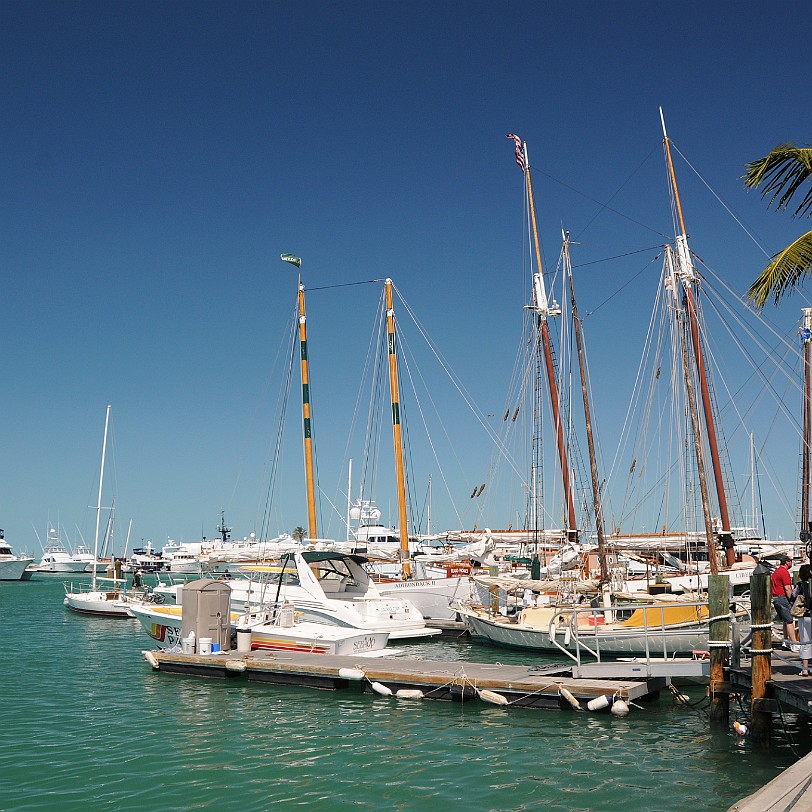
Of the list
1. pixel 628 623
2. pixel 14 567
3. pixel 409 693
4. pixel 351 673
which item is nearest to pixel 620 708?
pixel 409 693

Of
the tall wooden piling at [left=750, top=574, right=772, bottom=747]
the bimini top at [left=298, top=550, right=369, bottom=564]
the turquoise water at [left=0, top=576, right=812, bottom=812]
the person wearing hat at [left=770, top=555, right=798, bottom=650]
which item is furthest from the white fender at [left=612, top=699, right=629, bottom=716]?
the bimini top at [left=298, top=550, right=369, bottom=564]

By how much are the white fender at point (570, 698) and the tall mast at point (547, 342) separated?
1000 inches

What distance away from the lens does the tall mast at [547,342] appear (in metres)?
45.8

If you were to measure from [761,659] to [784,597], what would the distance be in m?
1.88

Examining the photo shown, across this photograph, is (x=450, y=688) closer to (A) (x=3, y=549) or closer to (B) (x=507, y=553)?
(B) (x=507, y=553)

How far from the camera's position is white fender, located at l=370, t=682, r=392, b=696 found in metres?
21.6

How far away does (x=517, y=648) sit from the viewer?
31.9m

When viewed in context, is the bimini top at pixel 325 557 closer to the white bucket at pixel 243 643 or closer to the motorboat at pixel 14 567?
the white bucket at pixel 243 643

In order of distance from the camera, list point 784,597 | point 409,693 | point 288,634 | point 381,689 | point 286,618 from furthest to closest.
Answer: point 286,618, point 288,634, point 381,689, point 409,693, point 784,597

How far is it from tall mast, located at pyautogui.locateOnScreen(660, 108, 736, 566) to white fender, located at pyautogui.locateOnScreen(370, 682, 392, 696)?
17.8 m

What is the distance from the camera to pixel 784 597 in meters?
17.6

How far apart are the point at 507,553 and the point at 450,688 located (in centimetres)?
5325

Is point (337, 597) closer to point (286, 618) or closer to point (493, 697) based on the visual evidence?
point (286, 618)

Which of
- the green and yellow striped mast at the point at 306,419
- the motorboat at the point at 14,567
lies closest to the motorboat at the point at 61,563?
the motorboat at the point at 14,567
